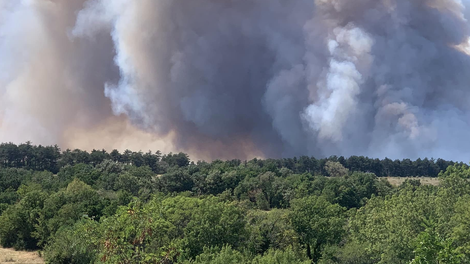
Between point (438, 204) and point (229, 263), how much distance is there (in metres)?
22.6

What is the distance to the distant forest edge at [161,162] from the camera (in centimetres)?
12100

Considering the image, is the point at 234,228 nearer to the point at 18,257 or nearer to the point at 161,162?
the point at 18,257

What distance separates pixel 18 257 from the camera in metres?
45.1

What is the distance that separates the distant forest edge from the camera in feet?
397

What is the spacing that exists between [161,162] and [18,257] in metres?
88.0

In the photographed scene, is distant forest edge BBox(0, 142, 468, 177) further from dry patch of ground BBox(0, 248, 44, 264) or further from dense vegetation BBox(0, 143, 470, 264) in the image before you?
dry patch of ground BBox(0, 248, 44, 264)

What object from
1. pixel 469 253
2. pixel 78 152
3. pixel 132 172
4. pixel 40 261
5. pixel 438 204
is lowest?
pixel 40 261

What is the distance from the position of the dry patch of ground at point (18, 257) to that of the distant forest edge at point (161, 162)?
69344mm

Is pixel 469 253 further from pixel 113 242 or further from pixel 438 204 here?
pixel 113 242

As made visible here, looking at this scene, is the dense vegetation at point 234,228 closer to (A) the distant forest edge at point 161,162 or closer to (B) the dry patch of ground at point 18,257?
(B) the dry patch of ground at point 18,257

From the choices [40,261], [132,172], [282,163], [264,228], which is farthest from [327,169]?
[40,261]

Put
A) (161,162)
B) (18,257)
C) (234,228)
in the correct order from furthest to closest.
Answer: (161,162)
(18,257)
(234,228)

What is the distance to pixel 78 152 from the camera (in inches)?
4926

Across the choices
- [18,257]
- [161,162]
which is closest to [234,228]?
[18,257]
